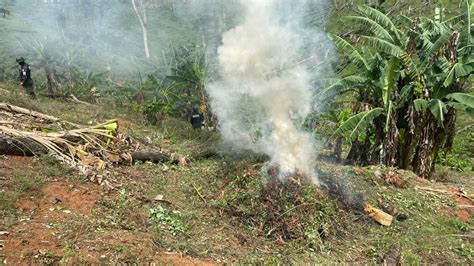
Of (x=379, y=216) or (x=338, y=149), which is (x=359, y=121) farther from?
(x=379, y=216)

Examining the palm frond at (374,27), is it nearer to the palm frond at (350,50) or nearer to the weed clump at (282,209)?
the palm frond at (350,50)

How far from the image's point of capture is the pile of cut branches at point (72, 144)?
6.98 meters

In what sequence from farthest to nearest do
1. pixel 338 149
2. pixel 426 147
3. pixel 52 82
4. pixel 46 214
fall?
pixel 52 82 → pixel 338 149 → pixel 426 147 → pixel 46 214

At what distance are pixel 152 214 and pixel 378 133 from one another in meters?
6.87

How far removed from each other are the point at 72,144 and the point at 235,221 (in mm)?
3627

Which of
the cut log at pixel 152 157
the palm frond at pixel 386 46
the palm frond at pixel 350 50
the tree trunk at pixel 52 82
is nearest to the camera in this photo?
the cut log at pixel 152 157

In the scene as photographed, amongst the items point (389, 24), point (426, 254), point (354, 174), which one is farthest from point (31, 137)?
point (389, 24)

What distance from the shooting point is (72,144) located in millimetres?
7695

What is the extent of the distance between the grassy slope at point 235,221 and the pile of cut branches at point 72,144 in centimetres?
28

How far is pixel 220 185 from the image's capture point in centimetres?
740

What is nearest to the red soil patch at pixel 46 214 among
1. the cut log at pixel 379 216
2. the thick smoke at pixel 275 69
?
the thick smoke at pixel 275 69

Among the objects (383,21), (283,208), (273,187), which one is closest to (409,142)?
(383,21)

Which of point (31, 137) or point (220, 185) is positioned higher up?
point (31, 137)

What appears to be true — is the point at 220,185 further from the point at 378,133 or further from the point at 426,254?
the point at 378,133
